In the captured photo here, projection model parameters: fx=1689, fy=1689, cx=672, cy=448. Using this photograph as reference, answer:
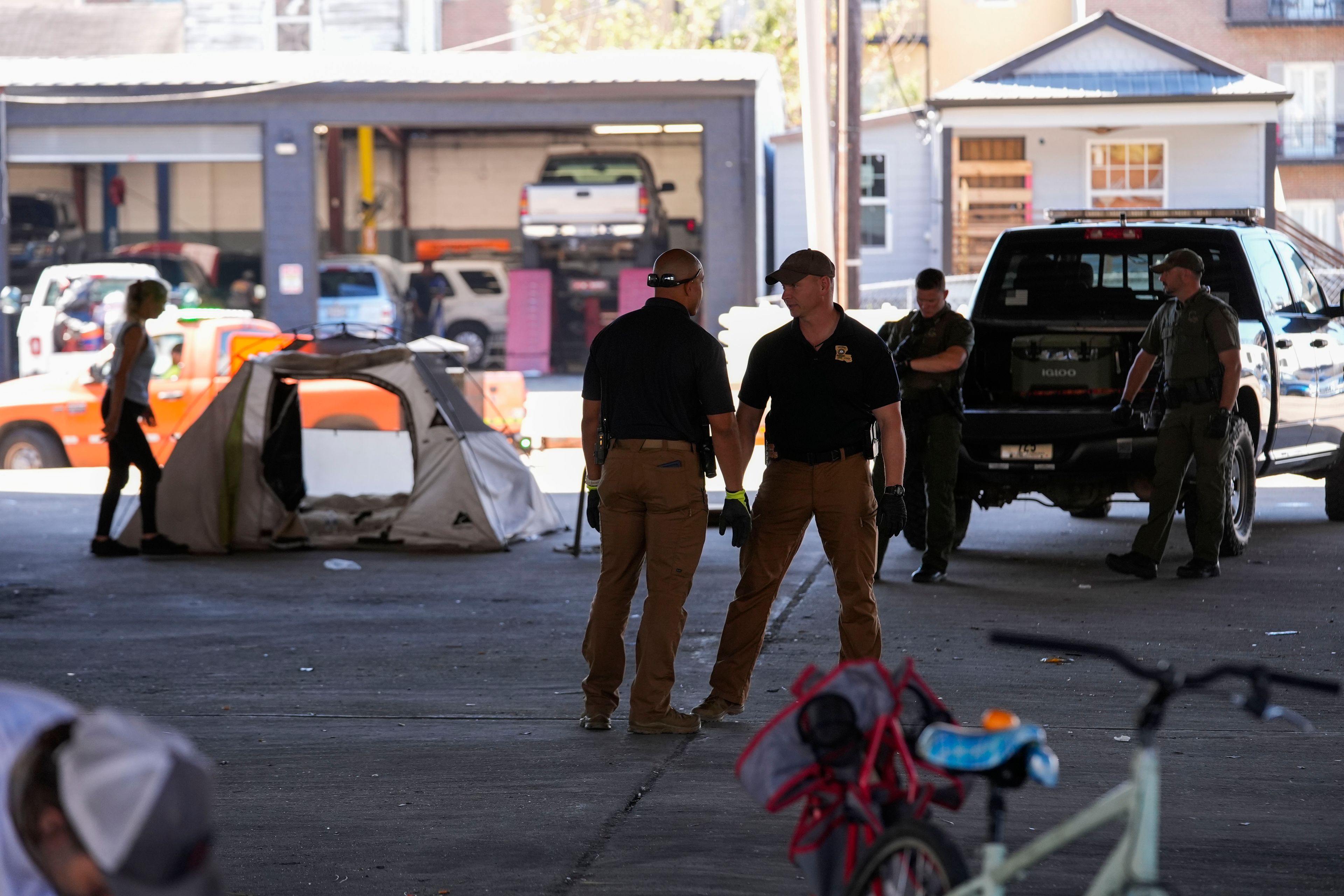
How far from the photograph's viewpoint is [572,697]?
7.27 m

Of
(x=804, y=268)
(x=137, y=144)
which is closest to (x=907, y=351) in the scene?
(x=804, y=268)

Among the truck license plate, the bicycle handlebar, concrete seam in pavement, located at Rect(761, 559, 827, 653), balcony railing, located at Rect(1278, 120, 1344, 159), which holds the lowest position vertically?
concrete seam in pavement, located at Rect(761, 559, 827, 653)

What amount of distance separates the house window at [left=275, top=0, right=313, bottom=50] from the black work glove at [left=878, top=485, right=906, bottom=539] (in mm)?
36262

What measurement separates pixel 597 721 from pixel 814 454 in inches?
53.0

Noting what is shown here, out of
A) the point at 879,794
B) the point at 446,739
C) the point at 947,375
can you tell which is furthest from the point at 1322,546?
the point at 879,794

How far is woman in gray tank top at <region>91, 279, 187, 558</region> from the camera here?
11.5 meters

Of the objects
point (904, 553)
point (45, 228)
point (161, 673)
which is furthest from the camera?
point (45, 228)

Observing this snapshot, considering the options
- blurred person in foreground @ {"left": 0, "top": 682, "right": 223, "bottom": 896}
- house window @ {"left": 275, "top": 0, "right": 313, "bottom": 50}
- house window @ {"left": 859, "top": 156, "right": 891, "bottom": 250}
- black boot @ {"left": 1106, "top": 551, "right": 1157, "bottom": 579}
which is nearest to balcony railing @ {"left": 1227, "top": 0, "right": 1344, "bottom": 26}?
house window @ {"left": 859, "top": 156, "right": 891, "bottom": 250}

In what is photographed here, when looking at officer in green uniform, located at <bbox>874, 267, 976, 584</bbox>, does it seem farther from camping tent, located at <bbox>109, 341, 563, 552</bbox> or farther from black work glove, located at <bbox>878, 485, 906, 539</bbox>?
camping tent, located at <bbox>109, 341, 563, 552</bbox>

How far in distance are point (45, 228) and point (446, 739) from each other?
99.8ft

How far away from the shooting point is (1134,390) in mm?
10234

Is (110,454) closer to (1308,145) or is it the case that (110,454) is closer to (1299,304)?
(1299,304)

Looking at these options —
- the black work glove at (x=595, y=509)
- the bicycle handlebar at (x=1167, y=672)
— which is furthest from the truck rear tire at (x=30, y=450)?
the bicycle handlebar at (x=1167, y=672)

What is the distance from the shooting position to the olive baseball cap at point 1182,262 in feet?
31.3
